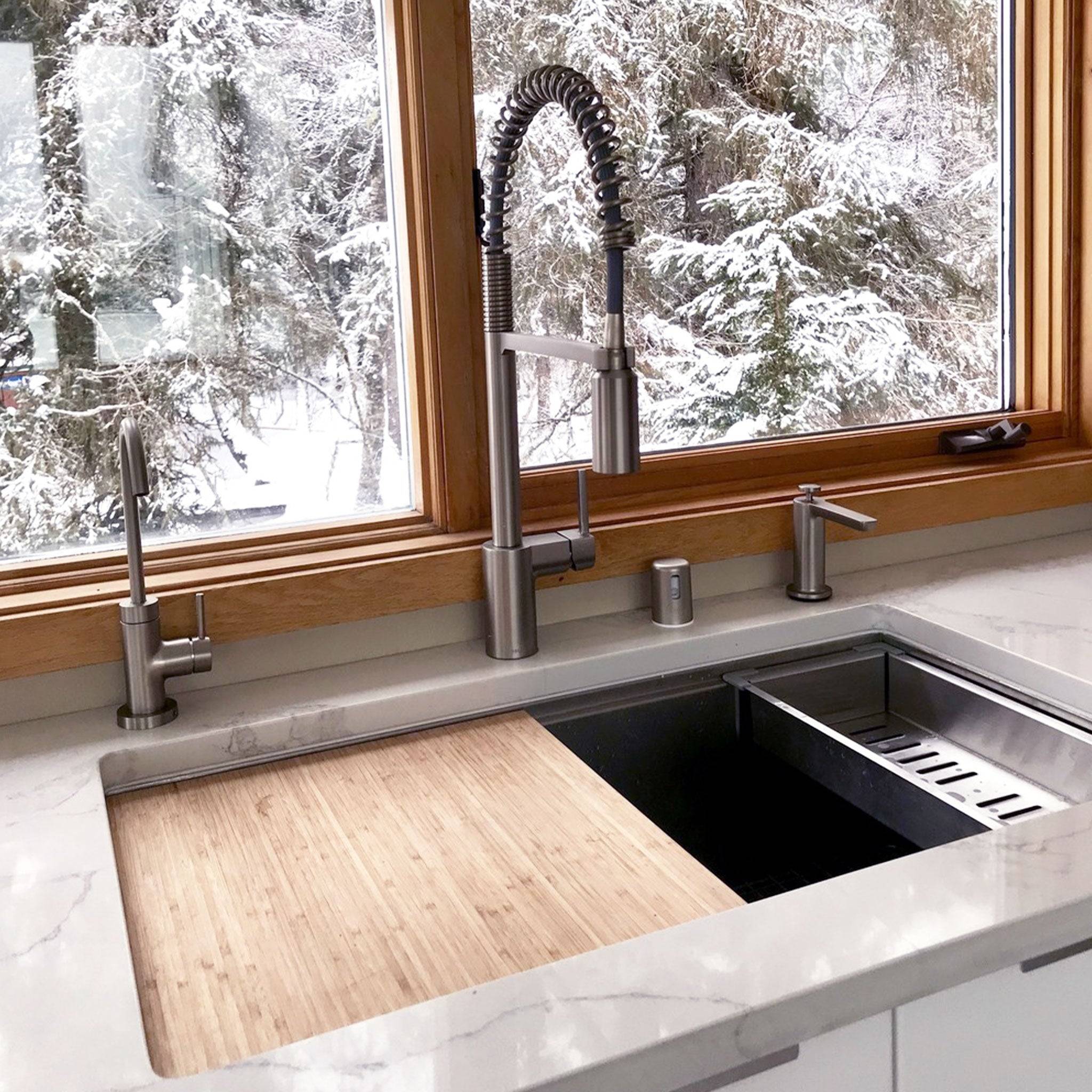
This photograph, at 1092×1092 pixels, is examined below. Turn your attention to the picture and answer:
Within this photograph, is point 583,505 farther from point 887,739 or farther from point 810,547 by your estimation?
point 887,739

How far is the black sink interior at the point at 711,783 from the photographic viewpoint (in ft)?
4.55

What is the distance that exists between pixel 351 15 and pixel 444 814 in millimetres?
955

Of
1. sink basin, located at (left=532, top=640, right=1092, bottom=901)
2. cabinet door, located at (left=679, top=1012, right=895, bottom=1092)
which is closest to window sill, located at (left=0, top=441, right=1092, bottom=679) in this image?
sink basin, located at (left=532, top=640, right=1092, bottom=901)

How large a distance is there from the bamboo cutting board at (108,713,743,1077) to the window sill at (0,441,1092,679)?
0.20m

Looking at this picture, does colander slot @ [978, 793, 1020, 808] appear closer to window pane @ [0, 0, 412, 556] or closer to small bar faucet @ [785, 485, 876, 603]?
small bar faucet @ [785, 485, 876, 603]

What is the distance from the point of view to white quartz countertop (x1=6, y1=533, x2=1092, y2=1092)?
0.72 metres

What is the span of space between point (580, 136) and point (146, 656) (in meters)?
0.71

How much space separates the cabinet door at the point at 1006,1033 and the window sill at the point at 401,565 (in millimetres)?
814

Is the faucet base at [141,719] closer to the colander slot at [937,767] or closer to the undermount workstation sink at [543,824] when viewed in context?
the undermount workstation sink at [543,824]

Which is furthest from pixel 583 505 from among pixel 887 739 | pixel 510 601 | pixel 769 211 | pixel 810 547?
pixel 769 211

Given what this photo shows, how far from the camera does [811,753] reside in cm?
135

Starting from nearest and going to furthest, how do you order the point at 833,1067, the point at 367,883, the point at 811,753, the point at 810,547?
the point at 833,1067, the point at 367,883, the point at 811,753, the point at 810,547

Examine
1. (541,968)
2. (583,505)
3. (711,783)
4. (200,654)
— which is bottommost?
(711,783)

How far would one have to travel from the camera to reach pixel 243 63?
1.41m
